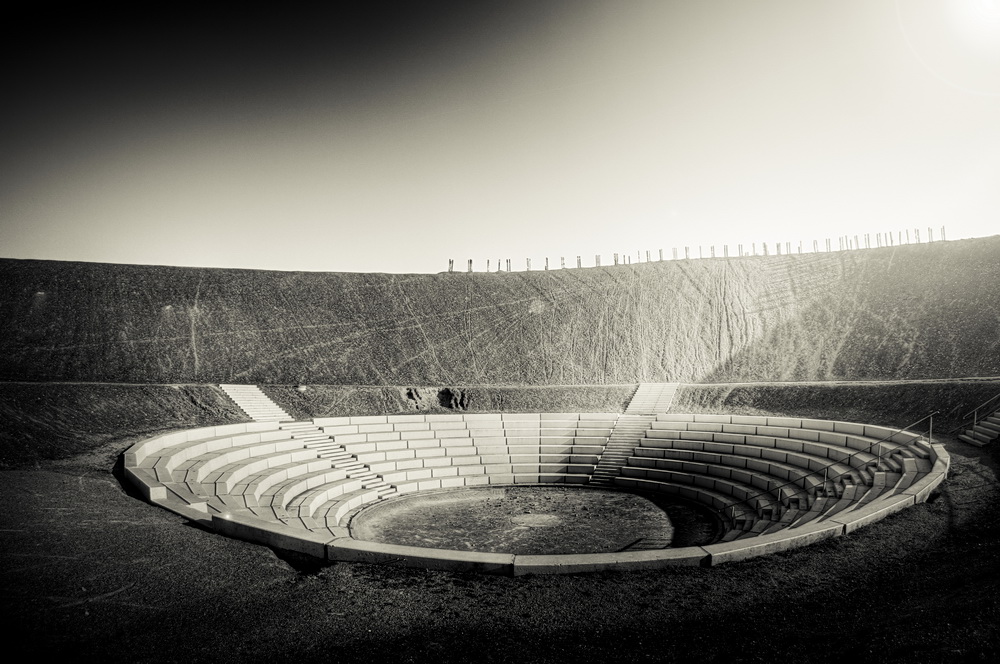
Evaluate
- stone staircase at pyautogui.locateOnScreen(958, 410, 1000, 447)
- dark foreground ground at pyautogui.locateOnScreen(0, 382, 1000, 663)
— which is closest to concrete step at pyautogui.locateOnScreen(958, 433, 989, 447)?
stone staircase at pyautogui.locateOnScreen(958, 410, 1000, 447)

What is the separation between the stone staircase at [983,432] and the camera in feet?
53.8

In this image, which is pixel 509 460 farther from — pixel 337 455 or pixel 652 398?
pixel 652 398

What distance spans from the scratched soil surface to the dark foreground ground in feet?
21.5

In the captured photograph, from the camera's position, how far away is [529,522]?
55.8 ft

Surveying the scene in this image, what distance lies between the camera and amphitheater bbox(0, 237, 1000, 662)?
648 centimetres

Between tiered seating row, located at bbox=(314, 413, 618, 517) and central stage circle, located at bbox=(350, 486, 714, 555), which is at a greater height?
tiered seating row, located at bbox=(314, 413, 618, 517)

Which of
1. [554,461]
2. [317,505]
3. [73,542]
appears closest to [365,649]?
[73,542]

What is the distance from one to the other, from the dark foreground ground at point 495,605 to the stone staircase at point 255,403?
63.8ft

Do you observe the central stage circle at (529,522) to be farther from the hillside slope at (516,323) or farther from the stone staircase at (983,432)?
the hillside slope at (516,323)

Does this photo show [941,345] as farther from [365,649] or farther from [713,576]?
[365,649]

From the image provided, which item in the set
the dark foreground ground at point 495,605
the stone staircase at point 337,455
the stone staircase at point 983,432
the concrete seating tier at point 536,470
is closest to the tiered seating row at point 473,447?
the concrete seating tier at point 536,470

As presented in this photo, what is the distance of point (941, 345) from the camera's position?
35844mm

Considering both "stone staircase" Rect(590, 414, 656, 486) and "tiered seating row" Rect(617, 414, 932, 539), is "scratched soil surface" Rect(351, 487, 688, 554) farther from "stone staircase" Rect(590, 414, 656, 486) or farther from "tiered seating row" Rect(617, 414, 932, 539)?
"tiered seating row" Rect(617, 414, 932, 539)

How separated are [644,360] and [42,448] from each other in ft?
121
